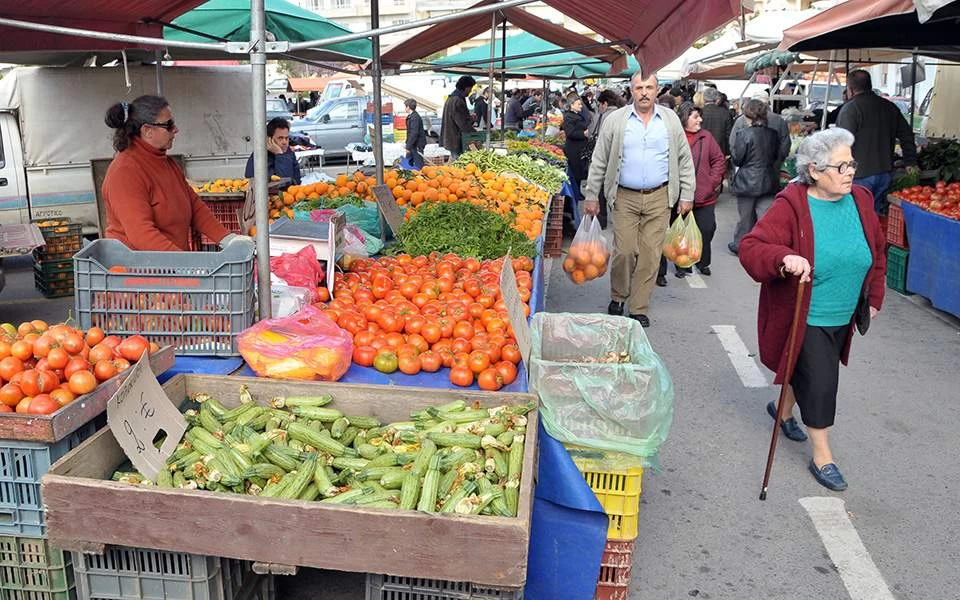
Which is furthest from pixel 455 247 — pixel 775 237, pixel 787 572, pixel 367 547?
pixel 367 547

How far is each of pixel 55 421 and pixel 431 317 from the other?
1.83 metres

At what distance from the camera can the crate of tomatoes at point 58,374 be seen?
2754mm

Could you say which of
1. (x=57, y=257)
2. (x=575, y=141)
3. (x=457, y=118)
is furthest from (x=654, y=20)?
(x=457, y=118)

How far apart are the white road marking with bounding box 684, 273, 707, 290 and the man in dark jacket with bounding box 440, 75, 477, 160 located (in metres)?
6.63

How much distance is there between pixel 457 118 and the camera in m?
15.3

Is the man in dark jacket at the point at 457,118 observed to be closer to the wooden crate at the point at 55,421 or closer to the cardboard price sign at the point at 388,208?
the cardboard price sign at the point at 388,208

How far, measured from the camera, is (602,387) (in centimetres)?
334

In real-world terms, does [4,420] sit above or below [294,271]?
below

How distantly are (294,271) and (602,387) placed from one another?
1845mm

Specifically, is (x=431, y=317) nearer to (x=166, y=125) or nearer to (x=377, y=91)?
(x=166, y=125)

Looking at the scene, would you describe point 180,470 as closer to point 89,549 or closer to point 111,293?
point 89,549

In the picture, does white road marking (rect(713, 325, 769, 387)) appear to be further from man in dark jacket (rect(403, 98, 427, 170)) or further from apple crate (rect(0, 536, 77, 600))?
man in dark jacket (rect(403, 98, 427, 170))

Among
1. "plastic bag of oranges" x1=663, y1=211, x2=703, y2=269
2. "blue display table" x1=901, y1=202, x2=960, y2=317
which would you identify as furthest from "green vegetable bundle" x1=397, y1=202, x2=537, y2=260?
"blue display table" x1=901, y1=202, x2=960, y2=317

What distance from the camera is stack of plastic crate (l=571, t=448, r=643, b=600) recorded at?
332cm
